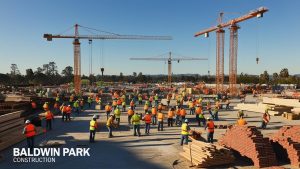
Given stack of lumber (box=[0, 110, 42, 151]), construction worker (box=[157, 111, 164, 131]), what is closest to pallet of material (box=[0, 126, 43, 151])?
stack of lumber (box=[0, 110, 42, 151])

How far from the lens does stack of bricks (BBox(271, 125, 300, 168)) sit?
428 inches

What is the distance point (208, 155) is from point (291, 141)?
11.4 feet

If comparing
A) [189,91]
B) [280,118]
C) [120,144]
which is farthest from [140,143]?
[189,91]

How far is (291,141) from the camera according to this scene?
11.4m

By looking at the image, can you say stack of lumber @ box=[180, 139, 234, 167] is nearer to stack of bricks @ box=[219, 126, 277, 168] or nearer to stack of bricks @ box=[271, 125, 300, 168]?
stack of bricks @ box=[219, 126, 277, 168]

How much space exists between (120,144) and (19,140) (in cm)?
487

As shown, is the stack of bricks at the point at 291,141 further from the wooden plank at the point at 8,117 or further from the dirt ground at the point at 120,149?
the wooden plank at the point at 8,117

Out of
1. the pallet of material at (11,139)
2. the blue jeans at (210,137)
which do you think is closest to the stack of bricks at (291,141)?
the blue jeans at (210,137)

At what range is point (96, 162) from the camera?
11188 mm

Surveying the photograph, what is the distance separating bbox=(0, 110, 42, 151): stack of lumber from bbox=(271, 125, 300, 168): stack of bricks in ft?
37.0

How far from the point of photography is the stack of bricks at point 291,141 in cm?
1088

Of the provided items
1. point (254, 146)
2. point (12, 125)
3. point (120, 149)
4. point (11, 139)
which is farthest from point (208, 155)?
point (12, 125)

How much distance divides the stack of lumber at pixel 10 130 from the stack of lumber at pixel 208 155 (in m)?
8.04

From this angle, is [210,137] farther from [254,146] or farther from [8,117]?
[8,117]
